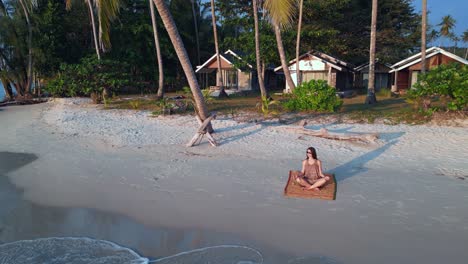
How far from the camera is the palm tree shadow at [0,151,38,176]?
8.50 metres

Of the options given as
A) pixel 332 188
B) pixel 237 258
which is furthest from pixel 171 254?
pixel 332 188

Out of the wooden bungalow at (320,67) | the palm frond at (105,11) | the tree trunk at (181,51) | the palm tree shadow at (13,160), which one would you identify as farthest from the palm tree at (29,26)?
the tree trunk at (181,51)

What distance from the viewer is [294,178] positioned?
272 inches

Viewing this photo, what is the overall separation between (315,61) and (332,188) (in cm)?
1938

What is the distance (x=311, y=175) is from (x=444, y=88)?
8361 mm

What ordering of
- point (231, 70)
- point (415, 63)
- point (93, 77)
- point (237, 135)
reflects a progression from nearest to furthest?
point (237, 135), point (93, 77), point (415, 63), point (231, 70)

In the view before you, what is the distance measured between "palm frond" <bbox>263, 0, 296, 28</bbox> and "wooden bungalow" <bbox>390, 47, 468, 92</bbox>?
12.7m

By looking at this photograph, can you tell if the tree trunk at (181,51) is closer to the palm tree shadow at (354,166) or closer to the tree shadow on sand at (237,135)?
the tree shadow on sand at (237,135)

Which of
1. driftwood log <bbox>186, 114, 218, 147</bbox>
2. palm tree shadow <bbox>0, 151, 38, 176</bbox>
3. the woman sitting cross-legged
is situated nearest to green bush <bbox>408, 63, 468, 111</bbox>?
driftwood log <bbox>186, 114, 218, 147</bbox>

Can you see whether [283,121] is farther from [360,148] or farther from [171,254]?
[171,254]

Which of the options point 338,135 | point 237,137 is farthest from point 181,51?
point 338,135

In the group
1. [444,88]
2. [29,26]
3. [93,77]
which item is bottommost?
[444,88]

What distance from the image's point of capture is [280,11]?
13695 mm

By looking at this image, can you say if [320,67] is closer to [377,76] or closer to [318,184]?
[377,76]
